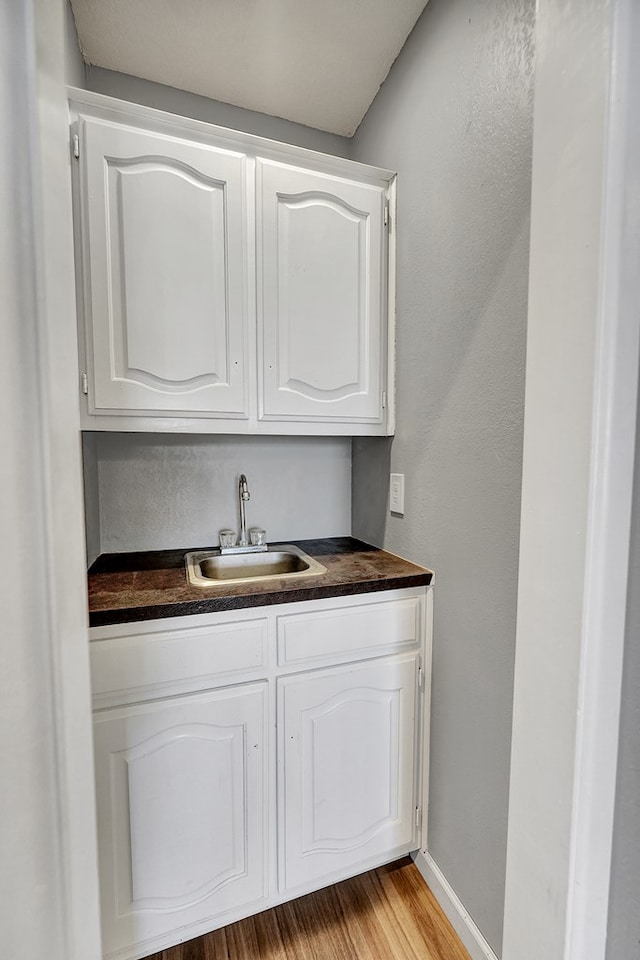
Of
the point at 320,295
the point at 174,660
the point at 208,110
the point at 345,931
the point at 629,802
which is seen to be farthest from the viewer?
the point at 208,110

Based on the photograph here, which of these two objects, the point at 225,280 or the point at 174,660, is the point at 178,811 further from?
the point at 225,280

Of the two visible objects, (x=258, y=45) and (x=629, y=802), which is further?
(x=258, y=45)

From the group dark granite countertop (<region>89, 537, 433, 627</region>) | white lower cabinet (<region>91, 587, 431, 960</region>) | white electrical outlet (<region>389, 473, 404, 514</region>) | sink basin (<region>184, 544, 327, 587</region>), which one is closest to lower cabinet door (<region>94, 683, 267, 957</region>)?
white lower cabinet (<region>91, 587, 431, 960</region>)

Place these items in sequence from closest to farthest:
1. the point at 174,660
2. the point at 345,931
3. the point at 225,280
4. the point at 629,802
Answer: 1. the point at 629,802
2. the point at 174,660
3. the point at 345,931
4. the point at 225,280

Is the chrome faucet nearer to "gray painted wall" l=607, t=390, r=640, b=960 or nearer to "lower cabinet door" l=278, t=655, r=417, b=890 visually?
"lower cabinet door" l=278, t=655, r=417, b=890

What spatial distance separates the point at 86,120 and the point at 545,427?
1362 millimetres

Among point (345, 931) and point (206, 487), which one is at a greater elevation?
point (206, 487)

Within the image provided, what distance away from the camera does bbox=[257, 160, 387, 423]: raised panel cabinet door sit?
133 centimetres

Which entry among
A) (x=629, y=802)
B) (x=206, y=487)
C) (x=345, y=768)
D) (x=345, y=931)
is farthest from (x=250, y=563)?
(x=629, y=802)

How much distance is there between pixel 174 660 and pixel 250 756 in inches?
13.6

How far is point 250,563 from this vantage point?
158cm

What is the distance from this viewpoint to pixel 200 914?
1100 millimetres

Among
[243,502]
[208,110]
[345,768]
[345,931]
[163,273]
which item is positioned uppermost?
[208,110]

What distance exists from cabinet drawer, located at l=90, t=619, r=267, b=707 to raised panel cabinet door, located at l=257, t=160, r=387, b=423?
2.19 ft
